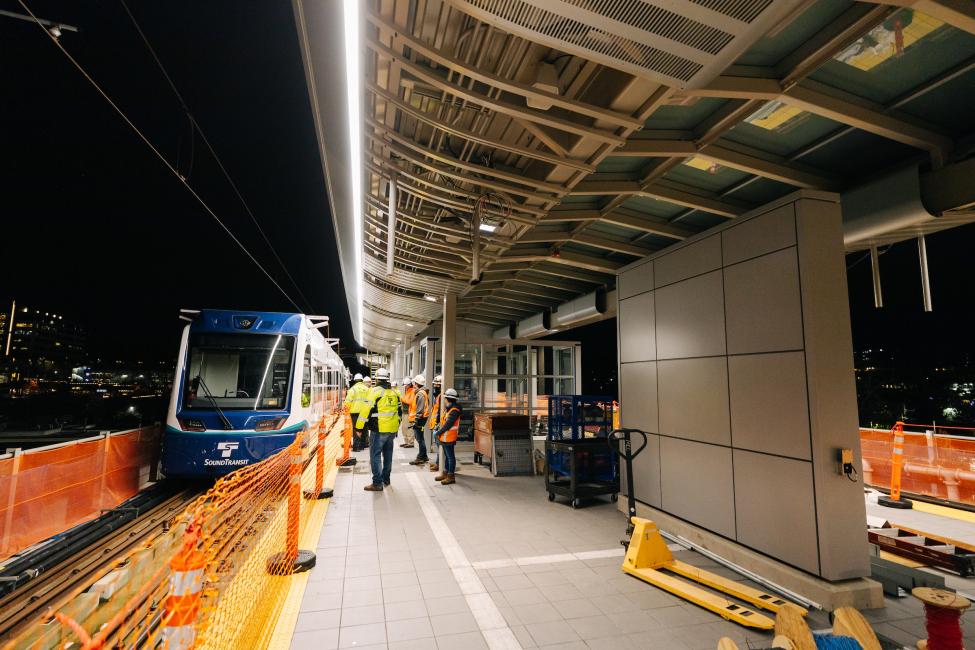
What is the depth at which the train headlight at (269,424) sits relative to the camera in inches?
276

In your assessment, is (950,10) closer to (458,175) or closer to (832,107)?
(832,107)

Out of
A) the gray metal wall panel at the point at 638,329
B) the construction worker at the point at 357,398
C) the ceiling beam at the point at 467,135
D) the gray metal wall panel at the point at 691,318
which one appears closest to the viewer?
the ceiling beam at the point at 467,135

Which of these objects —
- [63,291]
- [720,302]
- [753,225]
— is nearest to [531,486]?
[720,302]

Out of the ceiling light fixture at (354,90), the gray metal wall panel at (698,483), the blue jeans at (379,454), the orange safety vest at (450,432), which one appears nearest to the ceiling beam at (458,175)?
the ceiling light fixture at (354,90)

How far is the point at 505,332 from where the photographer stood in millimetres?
16531

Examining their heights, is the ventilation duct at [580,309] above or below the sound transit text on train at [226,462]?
above

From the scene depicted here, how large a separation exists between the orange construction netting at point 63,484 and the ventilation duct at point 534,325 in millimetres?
9263

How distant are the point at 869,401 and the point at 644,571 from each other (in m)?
30.6

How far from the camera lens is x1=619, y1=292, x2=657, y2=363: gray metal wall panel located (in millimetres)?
6762

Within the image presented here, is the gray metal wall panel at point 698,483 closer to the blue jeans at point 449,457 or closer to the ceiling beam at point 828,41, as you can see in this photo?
the ceiling beam at point 828,41

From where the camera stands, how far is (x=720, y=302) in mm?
Result: 5488

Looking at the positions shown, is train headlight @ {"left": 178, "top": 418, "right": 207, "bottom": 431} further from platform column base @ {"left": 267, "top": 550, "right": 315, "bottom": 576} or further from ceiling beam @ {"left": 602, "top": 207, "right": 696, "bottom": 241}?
ceiling beam @ {"left": 602, "top": 207, "right": 696, "bottom": 241}

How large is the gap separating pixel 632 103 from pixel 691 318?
123 inches

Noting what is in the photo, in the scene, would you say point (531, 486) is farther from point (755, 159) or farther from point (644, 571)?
point (755, 159)
